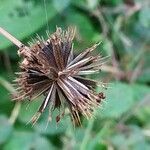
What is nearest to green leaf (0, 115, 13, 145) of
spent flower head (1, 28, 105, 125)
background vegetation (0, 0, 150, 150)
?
background vegetation (0, 0, 150, 150)

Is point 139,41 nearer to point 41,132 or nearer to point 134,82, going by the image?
point 134,82

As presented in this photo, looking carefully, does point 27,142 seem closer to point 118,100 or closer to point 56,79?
point 118,100

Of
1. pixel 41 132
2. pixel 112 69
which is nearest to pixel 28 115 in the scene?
pixel 41 132

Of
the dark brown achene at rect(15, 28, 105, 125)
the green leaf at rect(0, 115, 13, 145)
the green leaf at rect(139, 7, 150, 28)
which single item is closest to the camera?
the dark brown achene at rect(15, 28, 105, 125)

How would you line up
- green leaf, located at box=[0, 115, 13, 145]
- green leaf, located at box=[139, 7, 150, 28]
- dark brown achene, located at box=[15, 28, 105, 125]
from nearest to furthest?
dark brown achene, located at box=[15, 28, 105, 125] < green leaf, located at box=[0, 115, 13, 145] < green leaf, located at box=[139, 7, 150, 28]

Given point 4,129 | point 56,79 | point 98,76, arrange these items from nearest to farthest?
point 56,79
point 4,129
point 98,76

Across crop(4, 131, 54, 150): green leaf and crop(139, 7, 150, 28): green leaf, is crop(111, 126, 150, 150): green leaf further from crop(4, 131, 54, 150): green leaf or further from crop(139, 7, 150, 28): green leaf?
crop(139, 7, 150, 28): green leaf

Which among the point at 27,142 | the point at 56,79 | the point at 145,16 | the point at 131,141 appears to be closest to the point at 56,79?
the point at 56,79
